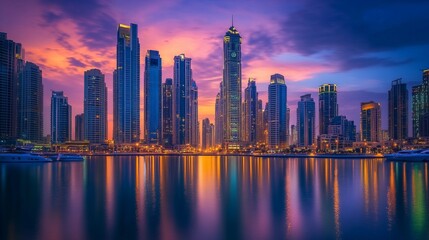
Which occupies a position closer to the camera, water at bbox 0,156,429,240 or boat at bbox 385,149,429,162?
water at bbox 0,156,429,240

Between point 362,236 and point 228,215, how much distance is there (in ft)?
33.9

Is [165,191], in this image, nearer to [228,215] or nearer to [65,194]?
[65,194]

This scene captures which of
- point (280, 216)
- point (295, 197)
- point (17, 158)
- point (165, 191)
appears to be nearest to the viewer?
point (280, 216)

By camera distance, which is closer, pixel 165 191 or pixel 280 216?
pixel 280 216

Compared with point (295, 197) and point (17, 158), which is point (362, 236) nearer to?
point (295, 197)

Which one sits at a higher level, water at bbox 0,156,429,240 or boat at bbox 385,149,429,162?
water at bbox 0,156,429,240

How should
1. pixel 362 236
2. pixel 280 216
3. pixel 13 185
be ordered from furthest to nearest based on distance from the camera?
pixel 13 185, pixel 280 216, pixel 362 236

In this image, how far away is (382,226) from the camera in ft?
79.7

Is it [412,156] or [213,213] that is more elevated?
[213,213]

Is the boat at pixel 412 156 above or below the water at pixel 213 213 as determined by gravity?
below

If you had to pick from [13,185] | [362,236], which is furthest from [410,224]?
[13,185]

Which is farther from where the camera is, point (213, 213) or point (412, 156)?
point (412, 156)

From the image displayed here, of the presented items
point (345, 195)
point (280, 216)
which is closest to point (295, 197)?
point (345, 195)

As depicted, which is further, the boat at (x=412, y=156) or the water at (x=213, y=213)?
the boat at (x=412, y=156)
